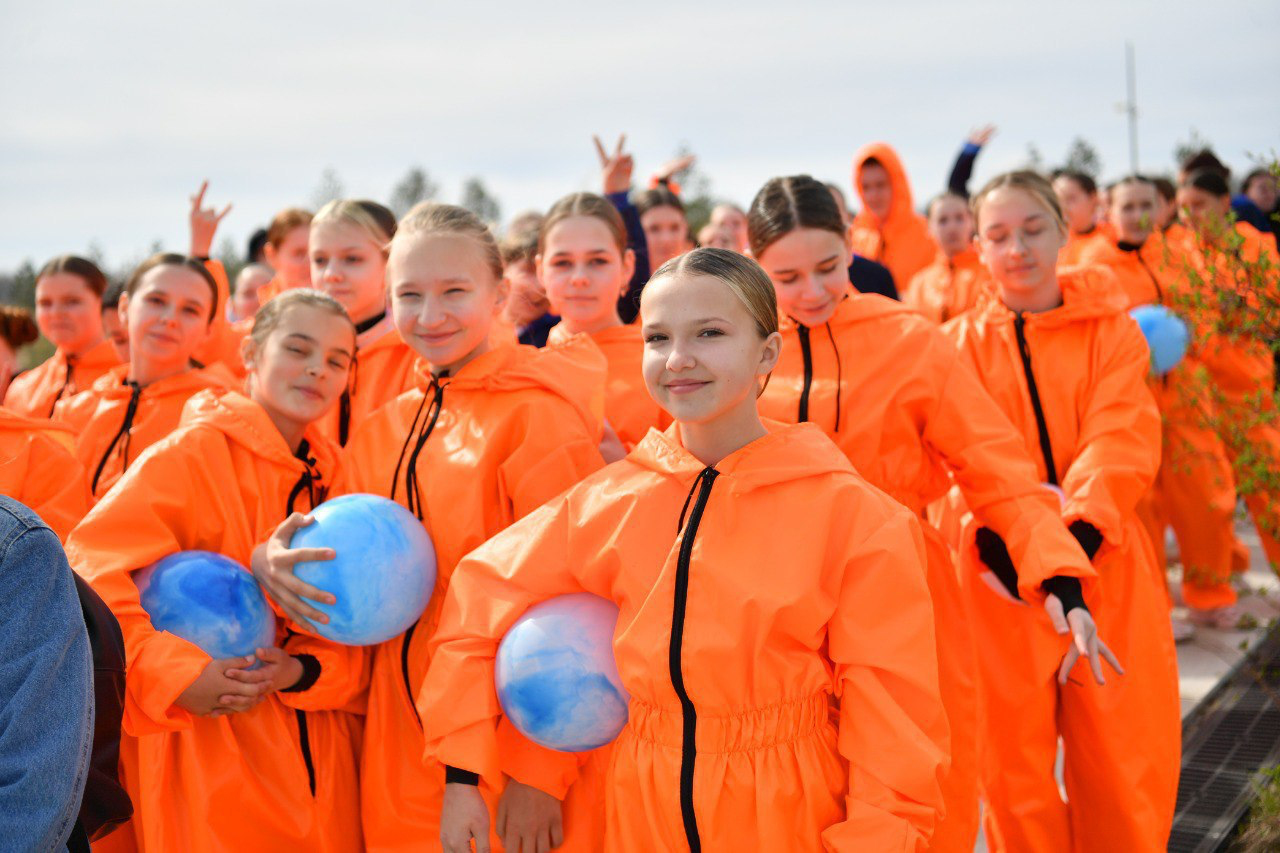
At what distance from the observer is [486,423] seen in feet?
10.2

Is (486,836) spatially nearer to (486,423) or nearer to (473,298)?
(486,423)

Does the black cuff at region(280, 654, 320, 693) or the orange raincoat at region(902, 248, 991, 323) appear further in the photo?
the orange raincoat at region(902, 248, 991, 323)

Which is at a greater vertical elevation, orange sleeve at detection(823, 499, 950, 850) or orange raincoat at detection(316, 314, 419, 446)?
orange raincoat at detection(316, 314, 419, 446)

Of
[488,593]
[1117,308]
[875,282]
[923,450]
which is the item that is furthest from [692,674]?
[875,282]

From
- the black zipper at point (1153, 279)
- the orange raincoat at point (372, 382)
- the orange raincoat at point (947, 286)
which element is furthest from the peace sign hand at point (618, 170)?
the black zipper at point (1153, 279)

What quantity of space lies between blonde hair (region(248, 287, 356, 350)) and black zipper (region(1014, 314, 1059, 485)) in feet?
7.43

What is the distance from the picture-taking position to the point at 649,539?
2.47 metres

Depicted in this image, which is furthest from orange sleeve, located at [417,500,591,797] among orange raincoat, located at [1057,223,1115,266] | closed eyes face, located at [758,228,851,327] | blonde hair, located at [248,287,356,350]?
orange raincoat, located at [1057,223,1115,266]

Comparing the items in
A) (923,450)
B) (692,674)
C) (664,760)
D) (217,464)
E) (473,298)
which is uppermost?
(473,298)

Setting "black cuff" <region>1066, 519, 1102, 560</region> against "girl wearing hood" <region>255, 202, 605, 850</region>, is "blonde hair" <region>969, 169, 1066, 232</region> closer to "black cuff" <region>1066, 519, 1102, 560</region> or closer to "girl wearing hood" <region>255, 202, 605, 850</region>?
"black cuff" <region>1066, 519, 1102, 560</region>

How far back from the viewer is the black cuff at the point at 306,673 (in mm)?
2973

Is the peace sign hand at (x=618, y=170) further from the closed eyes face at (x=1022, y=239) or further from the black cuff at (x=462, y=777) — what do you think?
the black cuff at (x=462, y=777)

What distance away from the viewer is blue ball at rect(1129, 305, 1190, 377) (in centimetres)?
520

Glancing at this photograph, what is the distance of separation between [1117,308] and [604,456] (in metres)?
1.86
